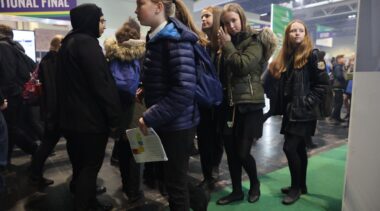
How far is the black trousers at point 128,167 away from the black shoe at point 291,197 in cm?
120

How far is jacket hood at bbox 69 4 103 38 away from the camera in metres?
1.83

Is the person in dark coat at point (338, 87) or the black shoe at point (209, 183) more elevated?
the person in dark coat at point (338, 87)

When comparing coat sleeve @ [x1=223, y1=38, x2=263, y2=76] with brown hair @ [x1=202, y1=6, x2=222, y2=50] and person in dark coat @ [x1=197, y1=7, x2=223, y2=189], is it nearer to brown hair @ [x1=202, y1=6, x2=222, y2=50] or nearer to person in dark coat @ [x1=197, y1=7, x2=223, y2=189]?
person in dark coat @ [x1=197, y1=7, x2=223, y2=189]

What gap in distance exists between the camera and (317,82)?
2230 millimetres

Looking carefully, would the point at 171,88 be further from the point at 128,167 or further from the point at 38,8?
the point at 38,8

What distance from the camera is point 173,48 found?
142 cm

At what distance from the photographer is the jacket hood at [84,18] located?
72.2 inches

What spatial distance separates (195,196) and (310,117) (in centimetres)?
105

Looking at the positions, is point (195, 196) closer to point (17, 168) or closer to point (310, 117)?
point (310, 117)

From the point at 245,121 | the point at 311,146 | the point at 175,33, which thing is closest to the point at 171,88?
the point at 175,33

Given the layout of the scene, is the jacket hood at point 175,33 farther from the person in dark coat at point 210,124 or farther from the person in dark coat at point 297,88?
the person in dark coat at point 297,88

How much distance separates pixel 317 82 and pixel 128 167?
1.58m

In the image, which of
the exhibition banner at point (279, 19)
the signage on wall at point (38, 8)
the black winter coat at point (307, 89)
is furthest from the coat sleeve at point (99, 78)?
the exhibition banner at point (279, 19)

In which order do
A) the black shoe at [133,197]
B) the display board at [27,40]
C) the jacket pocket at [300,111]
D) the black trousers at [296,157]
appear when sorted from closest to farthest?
1. the jacket pocket at [300,111]
2. the black trousers at [296,157]
3. the black shoe at [133,197]
4. the display board at [27,40]
